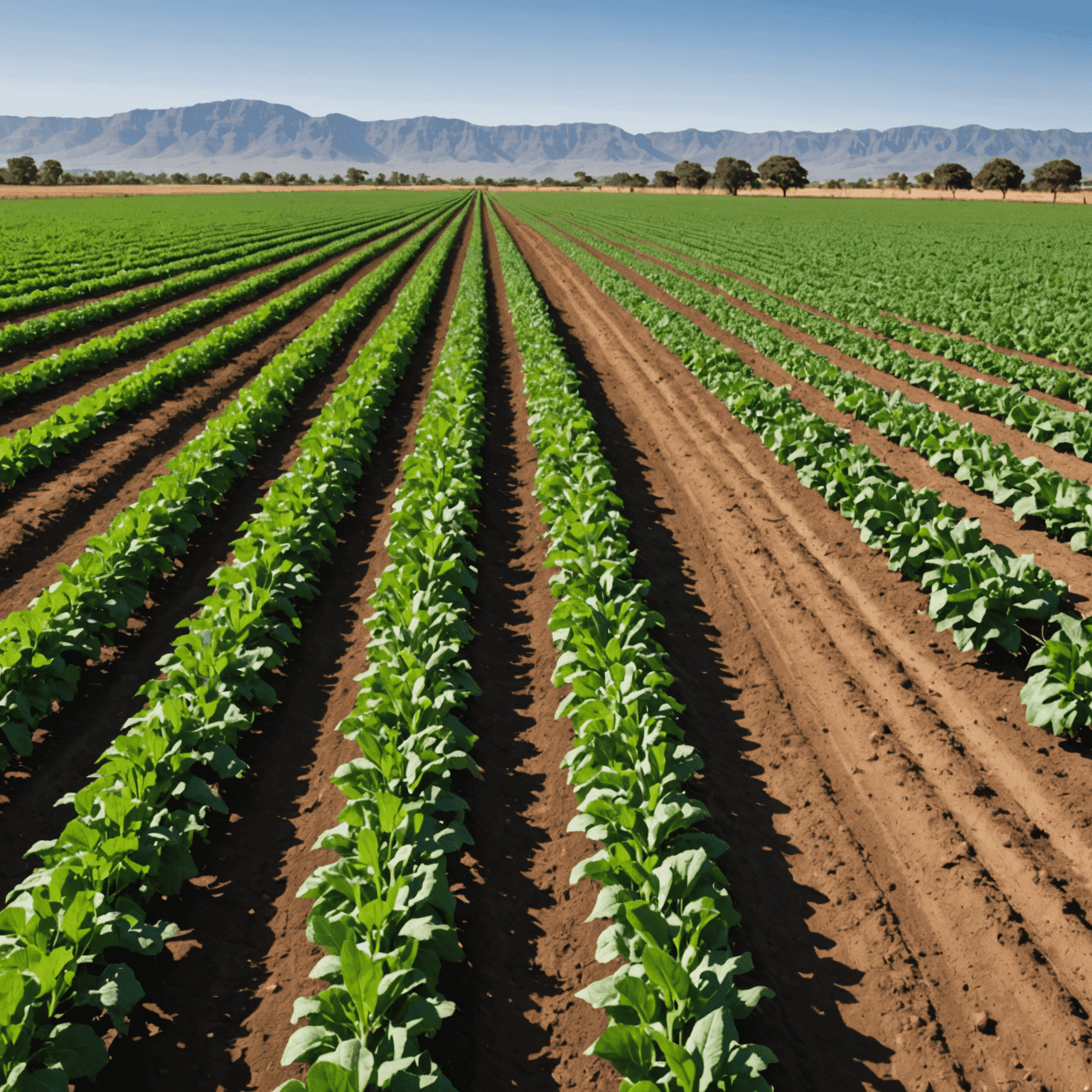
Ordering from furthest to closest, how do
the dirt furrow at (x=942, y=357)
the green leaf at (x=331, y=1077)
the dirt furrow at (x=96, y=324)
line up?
the dirt furrow at (x=96, y=324), the dirt furrow at (x=942, y=357), the green leaf at (x=331, y=1077)

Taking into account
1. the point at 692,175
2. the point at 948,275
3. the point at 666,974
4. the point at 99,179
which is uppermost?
the point at 692,175

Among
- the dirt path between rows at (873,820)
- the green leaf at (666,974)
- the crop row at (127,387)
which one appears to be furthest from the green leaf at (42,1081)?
the crop row at (127,387)

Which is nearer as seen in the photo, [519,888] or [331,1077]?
[331,1077]

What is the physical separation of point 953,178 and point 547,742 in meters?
158

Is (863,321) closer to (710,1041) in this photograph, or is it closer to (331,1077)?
(710,1041)

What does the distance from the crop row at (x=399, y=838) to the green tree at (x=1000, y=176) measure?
146m

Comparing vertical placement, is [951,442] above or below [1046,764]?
above

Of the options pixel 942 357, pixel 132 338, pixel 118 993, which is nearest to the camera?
pixel 118 993

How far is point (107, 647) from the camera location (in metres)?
7.55

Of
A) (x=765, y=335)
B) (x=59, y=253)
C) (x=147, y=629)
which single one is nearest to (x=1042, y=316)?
(x=765, y=335)

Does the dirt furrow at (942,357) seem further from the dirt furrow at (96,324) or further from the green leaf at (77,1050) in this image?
the dirt furrow at (96,324)

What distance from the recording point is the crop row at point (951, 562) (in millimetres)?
6055

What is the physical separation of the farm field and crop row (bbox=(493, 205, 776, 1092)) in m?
0.03

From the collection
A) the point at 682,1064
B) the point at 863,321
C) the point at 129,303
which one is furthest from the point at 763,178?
the point at 682,1064
